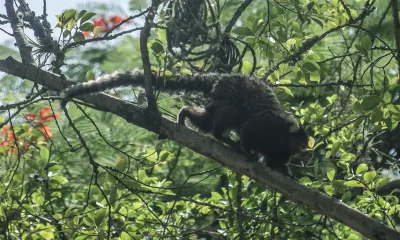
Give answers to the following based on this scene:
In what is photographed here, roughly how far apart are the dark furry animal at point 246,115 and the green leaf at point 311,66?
0.57 m

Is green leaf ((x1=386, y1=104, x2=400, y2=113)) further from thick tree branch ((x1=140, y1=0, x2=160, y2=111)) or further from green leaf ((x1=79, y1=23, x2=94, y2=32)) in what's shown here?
green leaf ((x1=79, y1=23, x2=94, y2=32))

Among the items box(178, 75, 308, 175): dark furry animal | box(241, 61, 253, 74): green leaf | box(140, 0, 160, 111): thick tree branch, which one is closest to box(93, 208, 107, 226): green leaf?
box(140, 0, 160, 111): thick tree branch

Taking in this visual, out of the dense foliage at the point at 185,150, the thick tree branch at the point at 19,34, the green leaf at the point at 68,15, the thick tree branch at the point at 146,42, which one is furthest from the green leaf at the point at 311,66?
the thick tree branch at the point at 19,34

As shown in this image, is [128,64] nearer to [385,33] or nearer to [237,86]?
[237,86]

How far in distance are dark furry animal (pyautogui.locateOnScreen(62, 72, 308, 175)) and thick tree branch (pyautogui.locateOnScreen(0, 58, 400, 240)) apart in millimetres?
753

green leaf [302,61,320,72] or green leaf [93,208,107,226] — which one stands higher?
green leaf [302,61,320,72]

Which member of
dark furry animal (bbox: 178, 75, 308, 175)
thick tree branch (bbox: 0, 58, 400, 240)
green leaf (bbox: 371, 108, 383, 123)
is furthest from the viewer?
dark furry animal (bbox: 178, 75, 308, 175)

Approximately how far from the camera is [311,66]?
4.83m

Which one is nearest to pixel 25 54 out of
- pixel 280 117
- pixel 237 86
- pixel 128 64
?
pixel 237 86

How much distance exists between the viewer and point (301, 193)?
4.17 metres

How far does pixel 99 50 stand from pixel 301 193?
379 cm

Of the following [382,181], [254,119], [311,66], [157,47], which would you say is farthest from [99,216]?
[382,181]

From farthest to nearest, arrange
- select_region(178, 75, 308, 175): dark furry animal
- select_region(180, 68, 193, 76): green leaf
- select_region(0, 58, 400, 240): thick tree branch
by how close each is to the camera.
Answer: select_region(178, 75, 308, 175): dark furry animal
select_region(180, 68, 193, 76): green leaf
select_region(0, 58, 400, 240): thick tree branch

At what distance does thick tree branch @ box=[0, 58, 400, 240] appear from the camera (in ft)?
13.3
